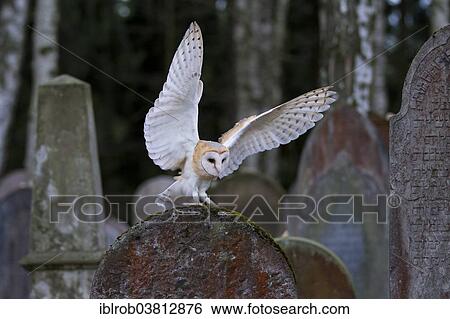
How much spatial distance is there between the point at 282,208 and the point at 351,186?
993 mm

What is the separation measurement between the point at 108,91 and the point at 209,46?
7.94 ft

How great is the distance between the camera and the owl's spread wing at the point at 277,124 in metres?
6.54

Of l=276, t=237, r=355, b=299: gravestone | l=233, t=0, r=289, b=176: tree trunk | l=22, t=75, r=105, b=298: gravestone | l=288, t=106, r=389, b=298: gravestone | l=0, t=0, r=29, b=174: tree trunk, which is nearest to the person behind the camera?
l=276, t=237, r=355, b=299: gravestone

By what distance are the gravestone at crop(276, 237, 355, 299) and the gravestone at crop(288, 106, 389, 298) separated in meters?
1.61

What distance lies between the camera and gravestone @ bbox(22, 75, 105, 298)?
827cm

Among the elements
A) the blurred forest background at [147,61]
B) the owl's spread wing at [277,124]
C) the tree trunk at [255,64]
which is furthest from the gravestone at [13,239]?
the blurred forest background at [147,61]

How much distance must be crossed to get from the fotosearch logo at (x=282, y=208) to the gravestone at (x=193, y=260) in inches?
2.9

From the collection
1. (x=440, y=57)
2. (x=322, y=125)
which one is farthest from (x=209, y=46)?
(x=440, y=57)

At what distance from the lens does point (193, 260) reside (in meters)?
6.04

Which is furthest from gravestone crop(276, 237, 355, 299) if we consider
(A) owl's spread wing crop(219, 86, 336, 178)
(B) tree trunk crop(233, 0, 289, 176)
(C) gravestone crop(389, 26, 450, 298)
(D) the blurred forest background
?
(D) the blurred forest background

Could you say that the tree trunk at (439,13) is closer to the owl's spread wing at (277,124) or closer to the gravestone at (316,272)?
the gravestone at (316,272)

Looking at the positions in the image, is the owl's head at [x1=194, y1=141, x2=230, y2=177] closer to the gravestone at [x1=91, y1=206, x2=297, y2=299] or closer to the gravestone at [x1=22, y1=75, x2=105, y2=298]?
the gravestone at [x1=91, y1=206, x2=297, y2=299]
